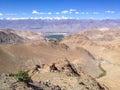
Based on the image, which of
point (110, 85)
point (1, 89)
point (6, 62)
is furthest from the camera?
point (6, 62)

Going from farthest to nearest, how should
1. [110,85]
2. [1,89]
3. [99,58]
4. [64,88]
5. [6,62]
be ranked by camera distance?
[99,58]
[6,62]
[110,85]
[64,88]
[1,89]

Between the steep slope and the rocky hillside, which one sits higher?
the rocky hillside

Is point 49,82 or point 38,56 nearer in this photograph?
point 49,82

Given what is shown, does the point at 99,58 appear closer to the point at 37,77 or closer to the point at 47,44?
the point at 47,44

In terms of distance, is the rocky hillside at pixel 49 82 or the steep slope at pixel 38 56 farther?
the steep slope at pixel 38 56

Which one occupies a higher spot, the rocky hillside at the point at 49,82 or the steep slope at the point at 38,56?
the rocky hillside at the point at 49,82

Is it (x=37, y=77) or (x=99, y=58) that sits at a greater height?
(x=37, y=77)

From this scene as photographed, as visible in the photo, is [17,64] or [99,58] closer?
[17,64]

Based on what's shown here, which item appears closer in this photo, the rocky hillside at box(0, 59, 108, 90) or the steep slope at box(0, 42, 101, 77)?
the rocky hillside at box(0, 59, 108, 90)

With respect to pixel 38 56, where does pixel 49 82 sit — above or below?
above

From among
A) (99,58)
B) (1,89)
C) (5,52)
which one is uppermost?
(1,89)

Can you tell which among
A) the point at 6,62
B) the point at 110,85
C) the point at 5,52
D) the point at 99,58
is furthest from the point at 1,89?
the point at 99,58
